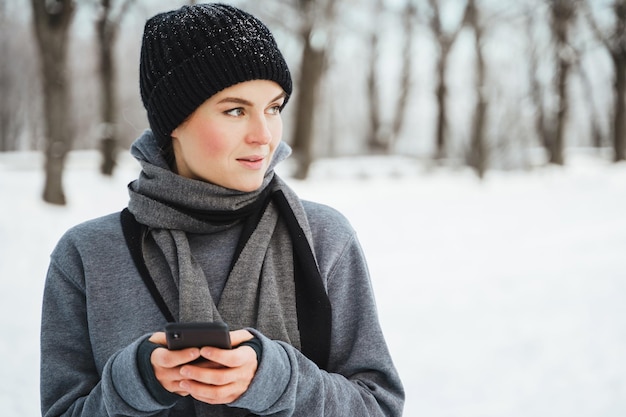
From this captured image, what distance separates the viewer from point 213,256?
67.2 inches

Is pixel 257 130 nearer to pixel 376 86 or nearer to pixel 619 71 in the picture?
pixel 619 71

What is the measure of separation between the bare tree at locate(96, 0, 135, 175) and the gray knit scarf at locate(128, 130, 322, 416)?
1175 centimetres

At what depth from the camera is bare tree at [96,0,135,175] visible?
12914 mm

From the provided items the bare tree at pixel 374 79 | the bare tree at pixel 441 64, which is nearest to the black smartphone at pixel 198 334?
the bare tree at pixel 441 64

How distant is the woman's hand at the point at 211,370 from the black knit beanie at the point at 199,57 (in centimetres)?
66

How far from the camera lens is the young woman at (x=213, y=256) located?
1.62 m

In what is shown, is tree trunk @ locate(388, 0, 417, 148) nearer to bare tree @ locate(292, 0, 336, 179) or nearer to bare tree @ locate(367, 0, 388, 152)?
bare tree @ locate(367, 0, 388, 152)

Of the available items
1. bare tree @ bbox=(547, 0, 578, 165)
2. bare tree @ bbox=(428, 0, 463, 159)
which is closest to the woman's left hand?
bare tree @ bbox=(428, 0, 463, 159)

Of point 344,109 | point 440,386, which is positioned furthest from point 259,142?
point 344,109

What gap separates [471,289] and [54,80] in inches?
256

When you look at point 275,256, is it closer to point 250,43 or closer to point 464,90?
point 250,43

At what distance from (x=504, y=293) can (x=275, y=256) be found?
579 centimetres

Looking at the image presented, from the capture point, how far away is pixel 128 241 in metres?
1.72

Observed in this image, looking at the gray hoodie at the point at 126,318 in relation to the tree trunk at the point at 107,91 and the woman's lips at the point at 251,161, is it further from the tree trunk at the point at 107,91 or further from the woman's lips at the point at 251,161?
the tree trunk at the point at 107,91
